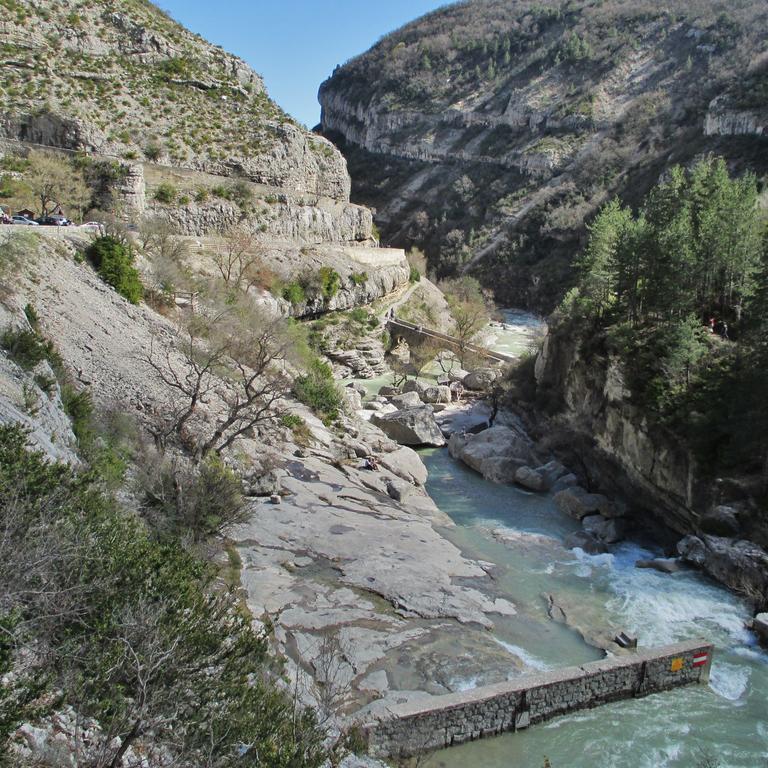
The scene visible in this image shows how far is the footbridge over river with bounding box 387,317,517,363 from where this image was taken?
182ft

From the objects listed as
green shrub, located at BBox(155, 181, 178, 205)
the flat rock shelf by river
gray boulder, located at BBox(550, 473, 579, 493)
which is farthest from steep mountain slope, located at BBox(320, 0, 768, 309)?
the flat rock shelf by river

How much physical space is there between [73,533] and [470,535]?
672 inches

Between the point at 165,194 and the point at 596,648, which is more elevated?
the point at 165,194

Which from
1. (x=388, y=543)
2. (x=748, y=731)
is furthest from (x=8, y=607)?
(x=748, y=731)

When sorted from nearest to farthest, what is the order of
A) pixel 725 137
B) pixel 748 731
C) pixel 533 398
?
1. pixel 748 731
2. pixel 533 398
3. pixel 725 137

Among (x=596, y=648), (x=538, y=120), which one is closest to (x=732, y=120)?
(x=538, y=120)

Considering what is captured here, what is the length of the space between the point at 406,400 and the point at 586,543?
2040 cm

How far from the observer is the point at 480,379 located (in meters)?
49.8

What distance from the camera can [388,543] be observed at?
21.4m

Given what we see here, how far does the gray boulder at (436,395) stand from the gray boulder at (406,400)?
142 cm

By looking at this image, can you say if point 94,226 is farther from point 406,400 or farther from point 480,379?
point 480,379

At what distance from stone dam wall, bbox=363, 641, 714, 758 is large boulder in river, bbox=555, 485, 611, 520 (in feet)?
36.7

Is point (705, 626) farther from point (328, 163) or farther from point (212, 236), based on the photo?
point (328, 163)

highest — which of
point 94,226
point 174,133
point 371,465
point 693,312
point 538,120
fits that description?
point 538,120
